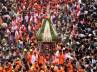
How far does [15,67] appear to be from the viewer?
1933 centimetres

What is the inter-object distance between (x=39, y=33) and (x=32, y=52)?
1.51m

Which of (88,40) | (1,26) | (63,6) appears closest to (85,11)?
(63,6)

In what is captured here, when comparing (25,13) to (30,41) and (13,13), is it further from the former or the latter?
(30,41)

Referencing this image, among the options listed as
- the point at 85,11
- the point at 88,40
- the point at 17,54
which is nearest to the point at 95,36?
the point at 88,40

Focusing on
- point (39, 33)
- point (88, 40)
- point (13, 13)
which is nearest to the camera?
point (39, 33)

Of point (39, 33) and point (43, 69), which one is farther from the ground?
point (39, 33)

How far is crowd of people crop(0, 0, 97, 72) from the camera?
19734mm

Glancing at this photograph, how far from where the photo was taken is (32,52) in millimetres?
20391

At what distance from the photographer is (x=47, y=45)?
21.0 m

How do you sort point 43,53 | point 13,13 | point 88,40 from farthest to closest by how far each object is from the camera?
1. point 13,13
2. point 88,40
3. point 43,53

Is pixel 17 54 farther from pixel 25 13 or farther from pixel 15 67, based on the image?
pixel 25 13

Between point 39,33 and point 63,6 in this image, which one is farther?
point 63,6

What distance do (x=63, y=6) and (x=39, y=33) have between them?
6.73 metres

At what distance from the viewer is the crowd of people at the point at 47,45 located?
777 inches
